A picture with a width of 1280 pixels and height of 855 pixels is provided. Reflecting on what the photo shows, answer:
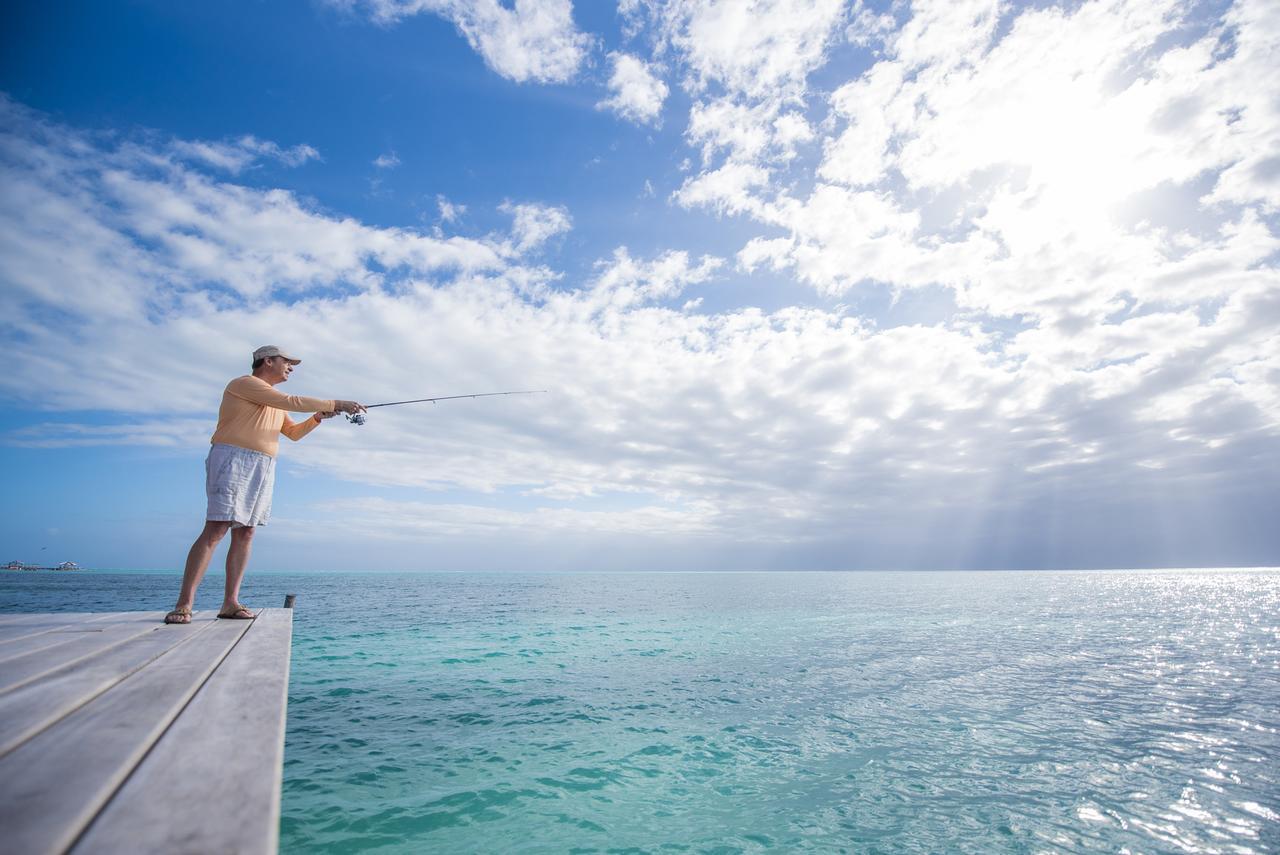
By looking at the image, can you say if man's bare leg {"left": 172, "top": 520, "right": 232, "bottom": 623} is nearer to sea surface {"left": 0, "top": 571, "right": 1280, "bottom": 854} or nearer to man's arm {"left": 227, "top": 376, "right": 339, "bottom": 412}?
man's arm {"left": 227, "top": 376, "right": 339, "bottom": 412}

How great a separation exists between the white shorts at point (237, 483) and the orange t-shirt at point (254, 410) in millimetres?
106

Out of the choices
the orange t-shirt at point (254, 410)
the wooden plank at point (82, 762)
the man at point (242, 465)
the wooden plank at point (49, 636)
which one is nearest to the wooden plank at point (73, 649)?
the wooden plank at point (49, 636)

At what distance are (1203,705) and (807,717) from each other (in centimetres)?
827

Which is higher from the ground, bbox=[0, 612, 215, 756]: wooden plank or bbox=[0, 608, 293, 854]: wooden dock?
bbox=[0, 612, 215, 756]: wooden plank

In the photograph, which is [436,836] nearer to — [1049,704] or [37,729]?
[37,729]

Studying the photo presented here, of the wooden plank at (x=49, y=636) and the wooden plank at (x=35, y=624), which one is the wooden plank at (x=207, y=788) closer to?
the wooden plank at (x=49, y=636)

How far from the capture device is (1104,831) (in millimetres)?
5391

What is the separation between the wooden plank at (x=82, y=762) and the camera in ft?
4.78

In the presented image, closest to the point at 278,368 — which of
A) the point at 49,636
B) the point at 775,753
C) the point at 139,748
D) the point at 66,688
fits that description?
the point at 49,636

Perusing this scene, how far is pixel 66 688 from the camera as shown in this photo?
2848 millimetres

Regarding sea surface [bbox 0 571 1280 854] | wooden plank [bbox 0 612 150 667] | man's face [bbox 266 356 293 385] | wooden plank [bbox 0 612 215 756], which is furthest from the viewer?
man's face [bbox 266 356 293 385]

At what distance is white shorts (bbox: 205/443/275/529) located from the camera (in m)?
5.73

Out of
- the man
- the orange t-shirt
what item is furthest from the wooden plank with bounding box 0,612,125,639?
the orange t-shirt

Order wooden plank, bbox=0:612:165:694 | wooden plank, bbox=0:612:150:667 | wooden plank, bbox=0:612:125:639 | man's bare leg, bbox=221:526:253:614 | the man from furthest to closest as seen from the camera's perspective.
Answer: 1. man's bare leg, bbox=221:526:253:614
2. the man
3. wooden plank, bbox=0:612:125:639
4. wooden plank, bbox=0:612:150:667
5. wooden plank, bbox=0:612:165:694
